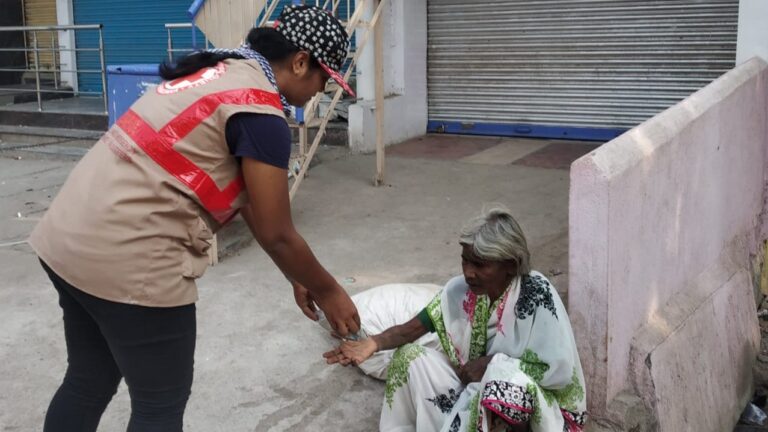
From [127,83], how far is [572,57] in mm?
4469

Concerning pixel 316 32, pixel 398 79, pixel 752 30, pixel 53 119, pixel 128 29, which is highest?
pixel 316 32

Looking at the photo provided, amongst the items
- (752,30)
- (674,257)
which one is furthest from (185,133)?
(752,30)

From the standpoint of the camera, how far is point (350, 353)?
2.80 metres

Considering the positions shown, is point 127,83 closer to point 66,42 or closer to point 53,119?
point 53,119

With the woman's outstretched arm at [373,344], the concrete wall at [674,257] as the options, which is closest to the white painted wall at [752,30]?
the concrete wall at [674,257]

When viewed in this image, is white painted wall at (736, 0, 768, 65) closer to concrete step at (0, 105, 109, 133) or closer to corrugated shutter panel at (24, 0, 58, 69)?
concrete step at (0, 105, 109, 133)

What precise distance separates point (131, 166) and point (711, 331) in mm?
3125

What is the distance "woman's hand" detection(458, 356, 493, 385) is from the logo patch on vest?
136 cm

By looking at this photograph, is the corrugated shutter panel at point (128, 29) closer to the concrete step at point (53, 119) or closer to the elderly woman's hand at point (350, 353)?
the concrete step at point (53, 119)

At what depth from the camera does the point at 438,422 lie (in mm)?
2906

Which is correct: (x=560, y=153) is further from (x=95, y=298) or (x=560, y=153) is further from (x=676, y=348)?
(x=95, y=298)

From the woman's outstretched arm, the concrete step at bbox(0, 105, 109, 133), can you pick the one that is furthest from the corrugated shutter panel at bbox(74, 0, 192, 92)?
the woman's outstretched arm

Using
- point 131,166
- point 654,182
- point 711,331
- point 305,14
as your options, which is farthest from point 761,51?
point 131,166

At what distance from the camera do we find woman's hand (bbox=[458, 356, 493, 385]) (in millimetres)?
2824
